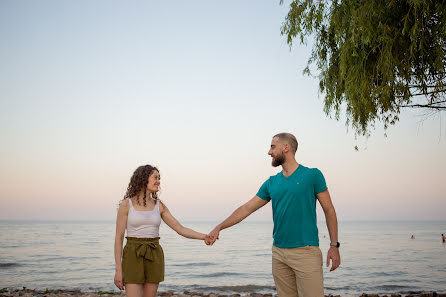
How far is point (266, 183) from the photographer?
14.2 ft

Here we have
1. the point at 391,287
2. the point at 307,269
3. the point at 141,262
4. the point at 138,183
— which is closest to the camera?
the point at 307,269

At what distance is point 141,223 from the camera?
417 centimetres

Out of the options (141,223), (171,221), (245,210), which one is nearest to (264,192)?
(245,210)

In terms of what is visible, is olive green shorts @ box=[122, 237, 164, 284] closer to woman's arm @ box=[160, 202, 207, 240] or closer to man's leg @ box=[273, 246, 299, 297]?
woman's arm @ box=[160, 202, 207, 240]

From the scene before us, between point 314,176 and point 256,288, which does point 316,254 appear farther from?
point 256,288

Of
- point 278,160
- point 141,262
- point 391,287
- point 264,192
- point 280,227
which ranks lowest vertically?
point 391,287

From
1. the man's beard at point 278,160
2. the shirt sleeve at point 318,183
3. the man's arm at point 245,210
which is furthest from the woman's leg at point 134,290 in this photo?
the shirt sleeve at point 318,183

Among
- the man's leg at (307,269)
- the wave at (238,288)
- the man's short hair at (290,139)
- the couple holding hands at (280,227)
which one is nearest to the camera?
the man's leg at (307,269)

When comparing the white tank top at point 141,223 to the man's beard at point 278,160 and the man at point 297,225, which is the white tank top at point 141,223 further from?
the man's beard at point 278,160

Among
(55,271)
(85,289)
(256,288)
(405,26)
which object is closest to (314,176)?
(405,26)

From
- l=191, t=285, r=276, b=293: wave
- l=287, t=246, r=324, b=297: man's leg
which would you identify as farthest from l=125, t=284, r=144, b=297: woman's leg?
l=191, t=285, r=276, b=293: wave

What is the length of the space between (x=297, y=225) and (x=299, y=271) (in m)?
0.43

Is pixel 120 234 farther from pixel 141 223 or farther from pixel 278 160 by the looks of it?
pixel 278 160

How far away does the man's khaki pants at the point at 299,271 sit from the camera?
3650mm
